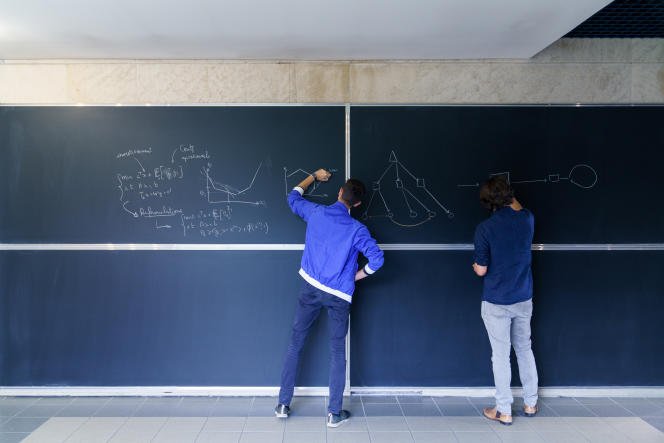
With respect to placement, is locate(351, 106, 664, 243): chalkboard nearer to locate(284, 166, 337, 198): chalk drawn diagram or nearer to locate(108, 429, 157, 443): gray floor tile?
locate(284, 166, 337, 198): chalk drawn diagram

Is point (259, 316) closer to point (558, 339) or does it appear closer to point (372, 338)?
point (372, 338)

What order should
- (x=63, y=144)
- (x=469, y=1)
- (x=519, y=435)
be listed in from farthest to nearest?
(x=63, y=144)
(x=519, y=435)
(x=469, y=1)

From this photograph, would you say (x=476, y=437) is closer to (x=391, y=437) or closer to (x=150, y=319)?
(x=391, y=437)

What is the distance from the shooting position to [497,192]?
318 centimetres

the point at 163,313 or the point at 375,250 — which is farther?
the point at 163,313

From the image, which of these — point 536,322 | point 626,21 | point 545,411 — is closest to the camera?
point 626,21

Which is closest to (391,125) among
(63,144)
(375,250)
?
(375,250)

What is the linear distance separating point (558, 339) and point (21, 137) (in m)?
4.22

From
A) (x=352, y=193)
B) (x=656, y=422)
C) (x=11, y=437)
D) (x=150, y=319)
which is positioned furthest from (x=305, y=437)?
(x=656, y=422)

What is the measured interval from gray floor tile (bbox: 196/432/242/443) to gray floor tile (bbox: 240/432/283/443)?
42 millimetres

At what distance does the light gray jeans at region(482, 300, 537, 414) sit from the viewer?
3244 mm

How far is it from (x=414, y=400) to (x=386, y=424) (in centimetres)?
45

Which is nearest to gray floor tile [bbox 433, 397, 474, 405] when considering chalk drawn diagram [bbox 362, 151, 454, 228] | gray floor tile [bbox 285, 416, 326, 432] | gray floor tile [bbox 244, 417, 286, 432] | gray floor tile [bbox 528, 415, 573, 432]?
gray floor tile [bbox 528, 415, 573, 432]

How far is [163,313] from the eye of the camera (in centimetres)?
367
